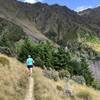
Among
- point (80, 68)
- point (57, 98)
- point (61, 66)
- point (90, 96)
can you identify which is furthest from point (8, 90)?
point (80, 68)

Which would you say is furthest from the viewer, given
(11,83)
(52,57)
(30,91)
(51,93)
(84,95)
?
(52,57)

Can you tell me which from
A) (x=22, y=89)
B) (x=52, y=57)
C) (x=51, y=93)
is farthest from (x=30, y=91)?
(x=52, y=57)

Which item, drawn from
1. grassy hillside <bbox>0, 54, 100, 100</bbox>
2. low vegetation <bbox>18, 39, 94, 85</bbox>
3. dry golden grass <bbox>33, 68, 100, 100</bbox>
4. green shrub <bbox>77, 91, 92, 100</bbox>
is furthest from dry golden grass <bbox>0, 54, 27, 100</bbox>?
low vegetation <bbox>18, 39, 94, 85</bbox>

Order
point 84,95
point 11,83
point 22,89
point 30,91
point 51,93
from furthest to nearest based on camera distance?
point 84,95 → point 51,93 → point 11,83 → point 22,89 → point 30,91

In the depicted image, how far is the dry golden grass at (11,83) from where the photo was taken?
24.2 m

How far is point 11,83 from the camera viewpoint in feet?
87.3

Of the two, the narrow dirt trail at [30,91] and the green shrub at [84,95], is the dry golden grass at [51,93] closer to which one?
the green shrub at [84,95]

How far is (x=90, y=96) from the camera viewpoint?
30.7m

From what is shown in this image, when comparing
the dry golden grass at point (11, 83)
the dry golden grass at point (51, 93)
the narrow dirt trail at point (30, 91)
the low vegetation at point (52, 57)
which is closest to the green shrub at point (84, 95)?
the dry golden grass at point (51, 93)

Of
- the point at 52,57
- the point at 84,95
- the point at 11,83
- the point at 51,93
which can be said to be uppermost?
the point at 52,57

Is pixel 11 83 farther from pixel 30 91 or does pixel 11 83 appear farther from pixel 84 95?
pixel 84 95

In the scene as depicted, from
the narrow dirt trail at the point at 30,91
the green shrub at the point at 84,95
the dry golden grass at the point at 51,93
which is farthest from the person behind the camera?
the green shrub at the point at 84,95

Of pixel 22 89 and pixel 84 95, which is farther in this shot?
pixel 84 95

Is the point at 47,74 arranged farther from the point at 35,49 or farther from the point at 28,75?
the point at 35,49
